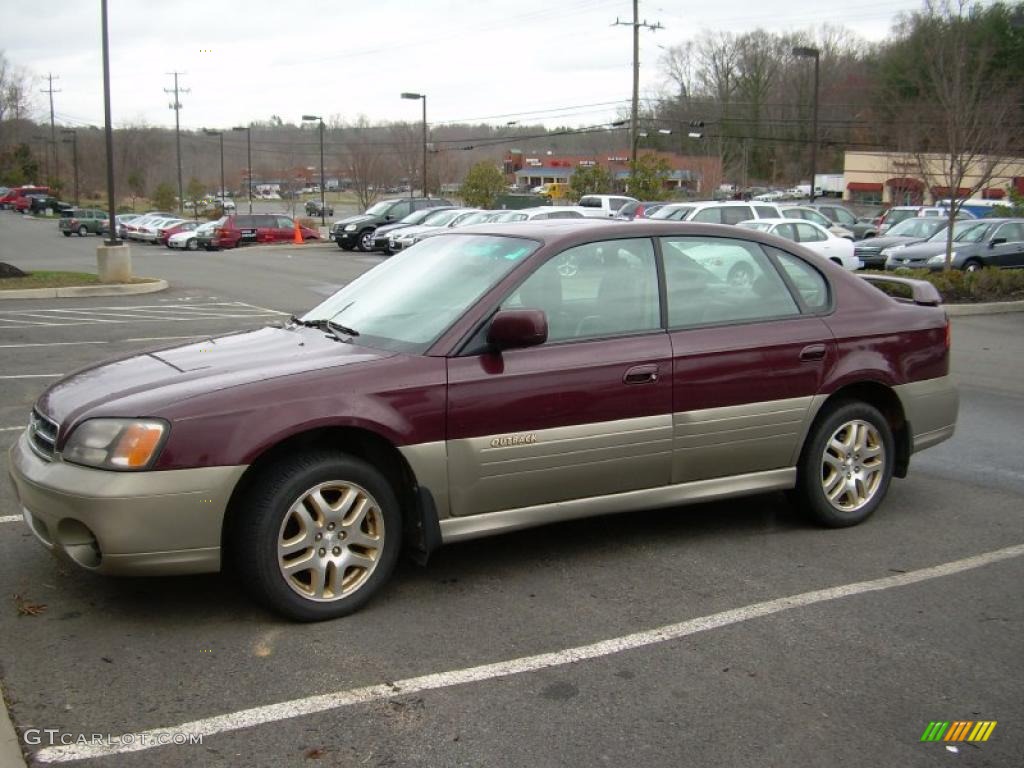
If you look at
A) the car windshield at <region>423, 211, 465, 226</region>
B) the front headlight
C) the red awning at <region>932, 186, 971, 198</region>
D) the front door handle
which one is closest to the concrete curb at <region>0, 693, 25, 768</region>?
the front headlight

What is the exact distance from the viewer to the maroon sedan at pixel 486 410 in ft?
13.1

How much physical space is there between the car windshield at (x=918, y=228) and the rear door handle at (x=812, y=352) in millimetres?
21791

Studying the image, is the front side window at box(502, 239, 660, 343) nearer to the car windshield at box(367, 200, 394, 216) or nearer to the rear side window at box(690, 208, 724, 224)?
the rear side window at box(690, 208, 724, 224)

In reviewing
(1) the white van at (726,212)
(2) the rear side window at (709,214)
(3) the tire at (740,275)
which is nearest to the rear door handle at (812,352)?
(3) the tire at (740,275)

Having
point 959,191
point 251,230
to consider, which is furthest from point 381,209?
point 959,191

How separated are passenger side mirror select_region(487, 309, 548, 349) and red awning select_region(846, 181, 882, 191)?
7814cm

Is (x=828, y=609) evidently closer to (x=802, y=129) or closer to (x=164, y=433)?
(x=164, y=433)

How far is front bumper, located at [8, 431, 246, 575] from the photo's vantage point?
3.87 meters

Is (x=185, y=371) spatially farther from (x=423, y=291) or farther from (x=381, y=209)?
(x=381, y=209)

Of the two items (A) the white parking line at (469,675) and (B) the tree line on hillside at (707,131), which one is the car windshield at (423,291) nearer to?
(A) the white parking line at (469,675)

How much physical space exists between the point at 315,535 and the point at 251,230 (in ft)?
131

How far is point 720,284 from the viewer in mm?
5277

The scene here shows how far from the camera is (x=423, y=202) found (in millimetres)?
39375

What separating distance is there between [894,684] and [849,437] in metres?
2.00
